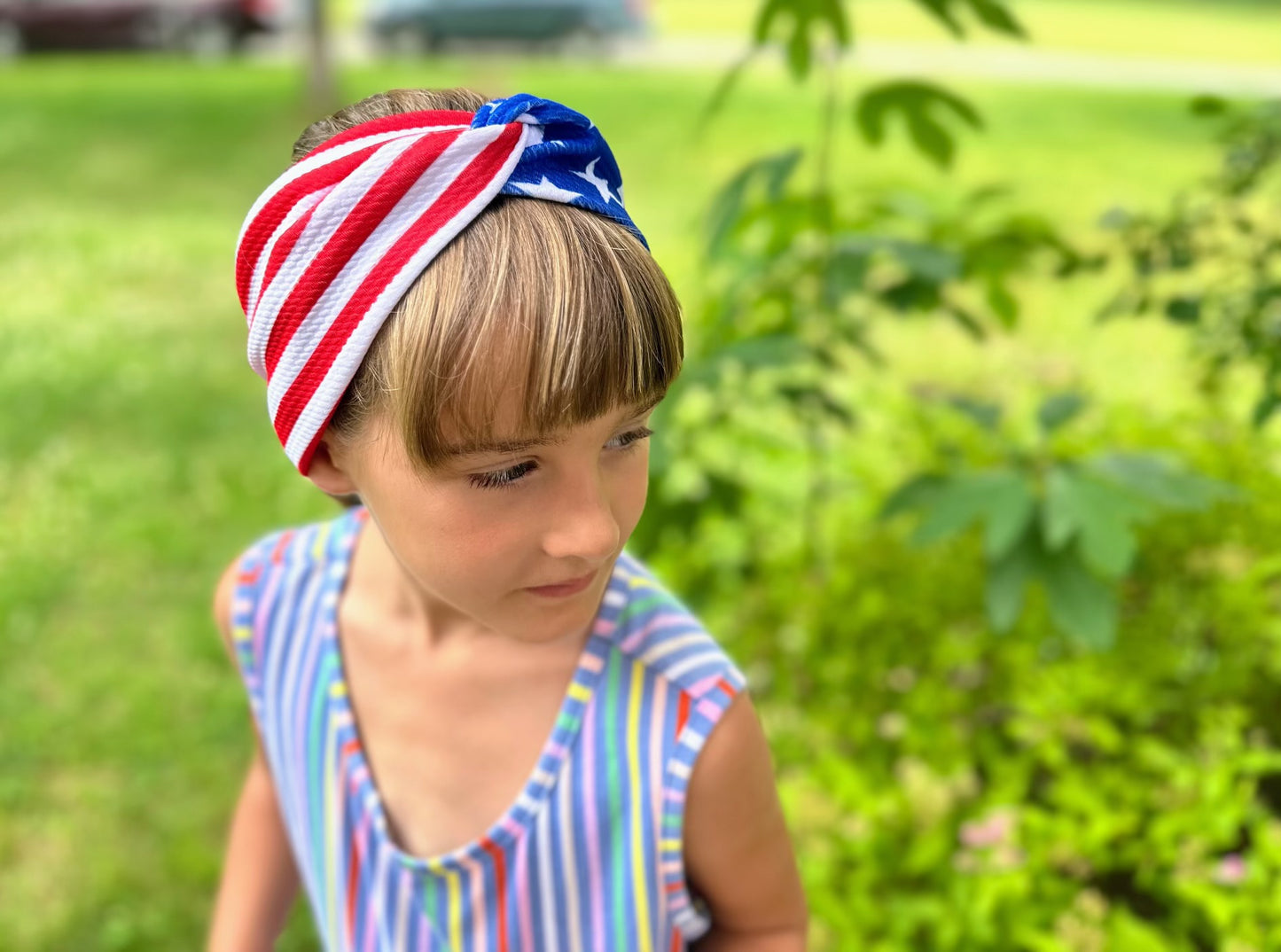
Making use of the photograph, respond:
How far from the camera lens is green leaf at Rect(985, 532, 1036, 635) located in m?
1.88

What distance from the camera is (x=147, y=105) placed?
1009cm

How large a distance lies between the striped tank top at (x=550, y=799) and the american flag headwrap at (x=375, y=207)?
0.38 meters

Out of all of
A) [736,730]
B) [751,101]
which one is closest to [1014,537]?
[736,730]

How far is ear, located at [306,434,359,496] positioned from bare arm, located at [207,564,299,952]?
1.26 ft

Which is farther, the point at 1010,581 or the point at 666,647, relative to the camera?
the point at 1010,581

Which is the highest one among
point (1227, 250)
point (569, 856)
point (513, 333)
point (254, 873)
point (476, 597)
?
point (513, 333)

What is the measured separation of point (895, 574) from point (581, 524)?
1.79 meters

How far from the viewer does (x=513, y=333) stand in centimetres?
88

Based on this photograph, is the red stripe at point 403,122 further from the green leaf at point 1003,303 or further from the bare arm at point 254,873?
the green leaf at point 1003,303

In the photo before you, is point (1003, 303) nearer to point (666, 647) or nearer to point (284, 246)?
point (666, 647)

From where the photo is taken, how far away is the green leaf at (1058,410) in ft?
6.95

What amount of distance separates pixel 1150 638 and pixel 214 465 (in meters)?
3.17

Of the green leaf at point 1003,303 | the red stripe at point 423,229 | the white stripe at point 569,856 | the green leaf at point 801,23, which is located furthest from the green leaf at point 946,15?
the white stripe at point 569,856

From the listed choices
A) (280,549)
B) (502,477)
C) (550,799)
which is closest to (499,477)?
(502,477)
